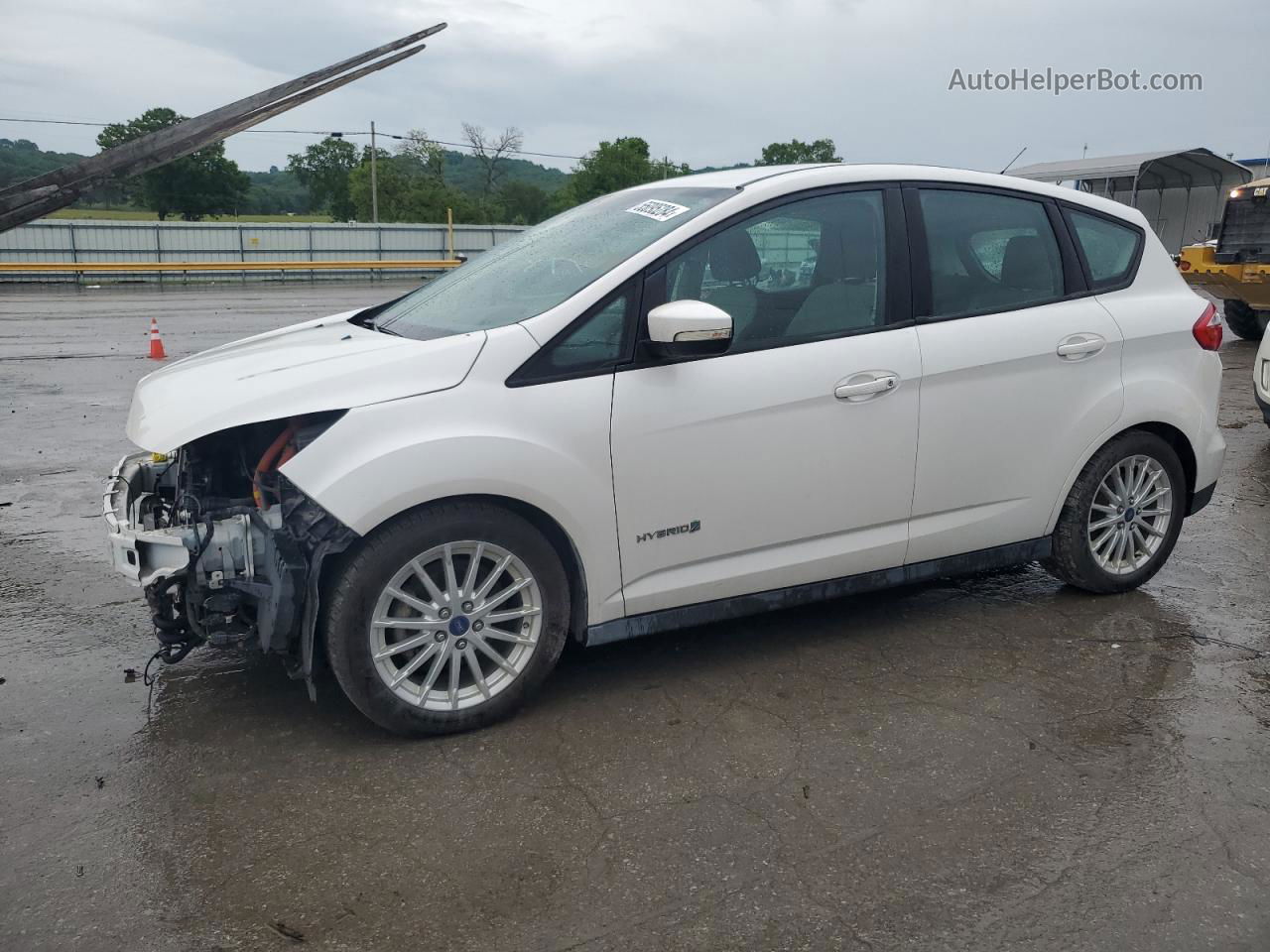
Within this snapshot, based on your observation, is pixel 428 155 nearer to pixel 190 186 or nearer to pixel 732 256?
pixel 190 186

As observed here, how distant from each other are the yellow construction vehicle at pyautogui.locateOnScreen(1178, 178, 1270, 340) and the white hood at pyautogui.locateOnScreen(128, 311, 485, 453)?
13175 mm

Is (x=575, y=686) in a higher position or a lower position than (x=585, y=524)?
lower

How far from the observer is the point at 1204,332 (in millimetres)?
4922

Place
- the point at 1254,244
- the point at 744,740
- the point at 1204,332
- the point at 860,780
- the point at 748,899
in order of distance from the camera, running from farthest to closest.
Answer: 1. the point at 1254,244
2. the point at 1204,332
3. the point at 744,740
4. the point at 860,780
5. the point at 748,899

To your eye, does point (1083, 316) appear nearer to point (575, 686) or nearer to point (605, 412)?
point (605, 412)

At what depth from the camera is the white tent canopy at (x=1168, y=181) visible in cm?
2248

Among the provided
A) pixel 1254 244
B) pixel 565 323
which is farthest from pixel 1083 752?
pixel 1254 244

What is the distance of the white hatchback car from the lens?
11.4 feet

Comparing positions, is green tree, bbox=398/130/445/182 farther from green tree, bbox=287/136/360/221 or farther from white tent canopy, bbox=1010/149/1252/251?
white tent canopy, bbox=1010/149/1252/251

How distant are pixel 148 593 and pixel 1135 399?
13.0 feet

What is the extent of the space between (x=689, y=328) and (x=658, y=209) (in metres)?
0.87

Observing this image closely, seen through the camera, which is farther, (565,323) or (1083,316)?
(1083,316)

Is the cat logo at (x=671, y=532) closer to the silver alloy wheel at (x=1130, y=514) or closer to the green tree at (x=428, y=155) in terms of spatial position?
the silver alloy wheel at (x=1130, y=514)

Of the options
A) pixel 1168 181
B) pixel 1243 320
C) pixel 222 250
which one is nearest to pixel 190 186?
pixel 222 250
